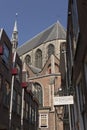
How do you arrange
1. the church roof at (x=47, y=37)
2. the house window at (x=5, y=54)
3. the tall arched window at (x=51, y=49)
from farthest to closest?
the church roof at (x=47, y=37)
the tall arched window at (x=51, y=49)
the house window at (x=5, y=54)

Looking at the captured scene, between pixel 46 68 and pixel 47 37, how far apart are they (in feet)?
34.7

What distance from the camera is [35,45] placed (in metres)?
61.4

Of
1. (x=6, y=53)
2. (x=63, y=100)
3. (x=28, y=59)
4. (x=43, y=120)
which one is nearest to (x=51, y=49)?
(x=28, y=59)

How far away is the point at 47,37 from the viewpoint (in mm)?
60094

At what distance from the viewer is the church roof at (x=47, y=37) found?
193 ft

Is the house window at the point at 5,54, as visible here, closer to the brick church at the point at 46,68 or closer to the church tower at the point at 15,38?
the brick church at the point at 46,68

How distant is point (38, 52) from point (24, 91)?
1413 inches

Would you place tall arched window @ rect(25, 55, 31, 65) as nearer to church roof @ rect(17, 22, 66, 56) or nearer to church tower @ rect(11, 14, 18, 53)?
church roof @ rect(17, 22, 66, 56)

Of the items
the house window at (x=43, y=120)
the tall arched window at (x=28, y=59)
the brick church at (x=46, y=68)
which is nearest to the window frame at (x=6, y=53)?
the brick church at (x=46, y=68)

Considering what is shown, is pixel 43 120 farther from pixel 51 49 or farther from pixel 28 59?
pixel 28 59

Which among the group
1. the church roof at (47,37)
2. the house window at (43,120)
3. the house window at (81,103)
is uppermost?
the church roof at (47,37)

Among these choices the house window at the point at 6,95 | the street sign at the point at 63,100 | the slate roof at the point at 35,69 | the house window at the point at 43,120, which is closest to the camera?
the street sign at the point at 63,100

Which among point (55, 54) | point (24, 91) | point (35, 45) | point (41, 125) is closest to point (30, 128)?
point (24, 91)

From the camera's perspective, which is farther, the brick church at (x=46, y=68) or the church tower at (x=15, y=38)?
the church tower at (x=15, y=38)
